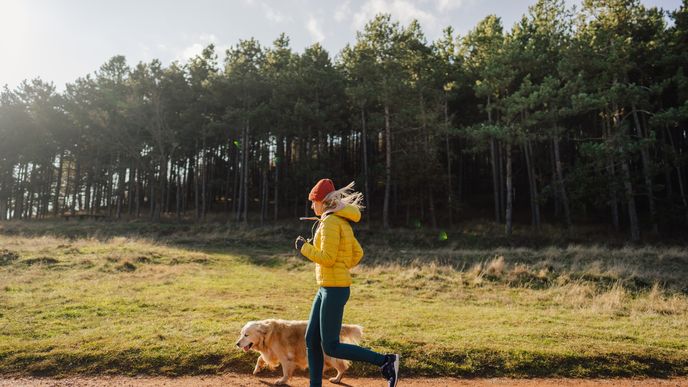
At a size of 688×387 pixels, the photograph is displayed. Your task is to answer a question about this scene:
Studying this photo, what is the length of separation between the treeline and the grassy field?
11.0m

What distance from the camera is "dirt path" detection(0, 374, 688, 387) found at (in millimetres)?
6188

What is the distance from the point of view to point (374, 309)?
432 inches

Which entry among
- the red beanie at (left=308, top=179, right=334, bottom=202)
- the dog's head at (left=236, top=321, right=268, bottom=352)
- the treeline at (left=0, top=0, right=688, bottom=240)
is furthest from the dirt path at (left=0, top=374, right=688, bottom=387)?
the treeline at (left=0, top=0, right=688, bottom=240)

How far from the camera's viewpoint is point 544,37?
3322cm

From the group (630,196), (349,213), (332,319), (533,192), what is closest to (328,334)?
(332,319)

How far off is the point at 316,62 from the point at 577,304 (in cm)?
3364

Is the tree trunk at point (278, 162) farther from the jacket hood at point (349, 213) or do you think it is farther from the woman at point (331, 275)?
the jacket hood at point (349, 213)

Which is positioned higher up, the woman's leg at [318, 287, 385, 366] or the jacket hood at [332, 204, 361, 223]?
the jacket hood at [332, 204, 361, 223]

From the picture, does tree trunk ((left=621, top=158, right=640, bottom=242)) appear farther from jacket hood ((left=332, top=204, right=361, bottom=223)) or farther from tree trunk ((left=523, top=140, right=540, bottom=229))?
jacket hood ((left=332, top=204, right=361, bottom=223))

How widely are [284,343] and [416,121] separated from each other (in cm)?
2966

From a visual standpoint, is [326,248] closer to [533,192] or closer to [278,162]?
[533,192]

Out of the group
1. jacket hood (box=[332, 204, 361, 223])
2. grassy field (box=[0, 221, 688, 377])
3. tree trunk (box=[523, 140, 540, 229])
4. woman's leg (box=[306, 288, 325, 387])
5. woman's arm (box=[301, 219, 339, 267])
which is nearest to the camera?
woman's arm (box=[301, 219, 339, 267])

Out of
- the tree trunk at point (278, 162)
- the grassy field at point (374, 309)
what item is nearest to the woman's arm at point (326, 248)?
the grassy field at point (374, 309)

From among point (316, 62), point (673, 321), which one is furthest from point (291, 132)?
point (673, 321)
